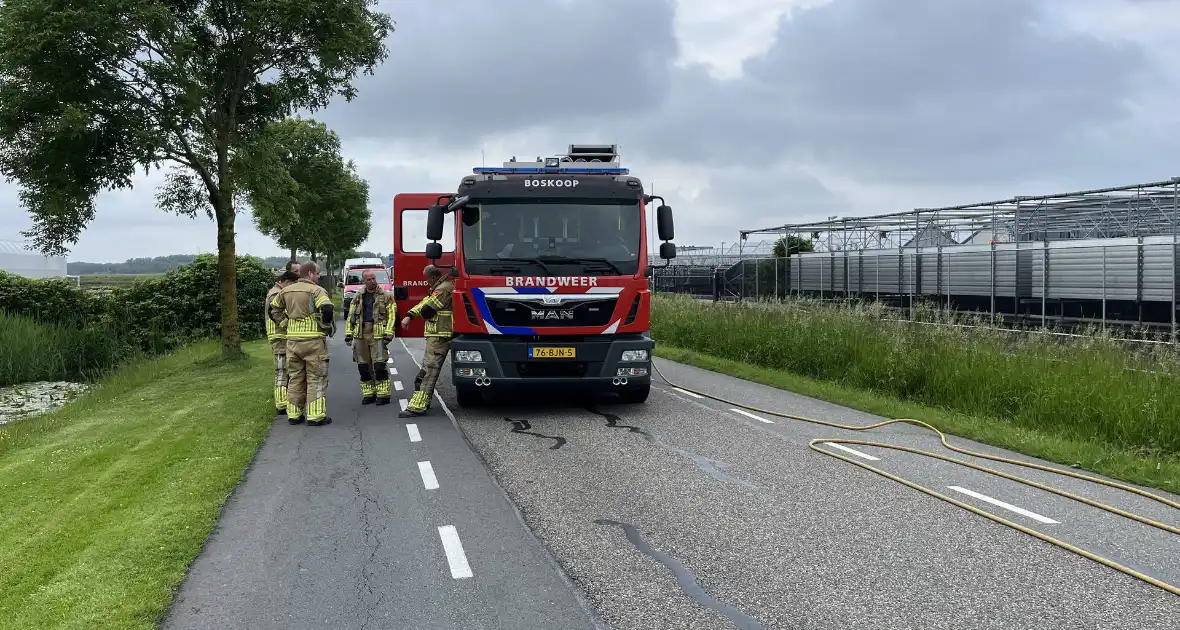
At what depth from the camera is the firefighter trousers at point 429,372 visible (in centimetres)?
1055

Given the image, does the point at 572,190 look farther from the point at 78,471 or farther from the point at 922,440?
Result: the point at 78,471

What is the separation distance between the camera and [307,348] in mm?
10141

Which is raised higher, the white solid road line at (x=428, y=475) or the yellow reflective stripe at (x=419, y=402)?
the yellow reflective stripe at (x=419, y=402)

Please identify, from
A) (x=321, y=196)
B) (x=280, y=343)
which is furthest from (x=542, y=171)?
(x=321, y=196)

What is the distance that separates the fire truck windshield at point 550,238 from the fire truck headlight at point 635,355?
0.95 m

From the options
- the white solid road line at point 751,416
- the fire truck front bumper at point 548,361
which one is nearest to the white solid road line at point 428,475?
the fire truck front bumper at point 548,361

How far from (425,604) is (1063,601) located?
3285mm

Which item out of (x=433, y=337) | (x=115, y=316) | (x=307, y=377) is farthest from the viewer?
(x=115, y=316)

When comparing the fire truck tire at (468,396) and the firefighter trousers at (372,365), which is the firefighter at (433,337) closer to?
the fire truck tire at (468,396)

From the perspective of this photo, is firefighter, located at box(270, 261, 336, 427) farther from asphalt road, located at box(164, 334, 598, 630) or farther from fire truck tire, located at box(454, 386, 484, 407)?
asphalt road, located at box(164, 334, 598, 630)

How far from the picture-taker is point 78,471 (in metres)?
7.96

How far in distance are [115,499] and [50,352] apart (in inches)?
659

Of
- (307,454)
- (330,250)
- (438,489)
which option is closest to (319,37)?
(307,454)

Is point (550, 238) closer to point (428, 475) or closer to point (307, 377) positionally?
point (307, 377)
